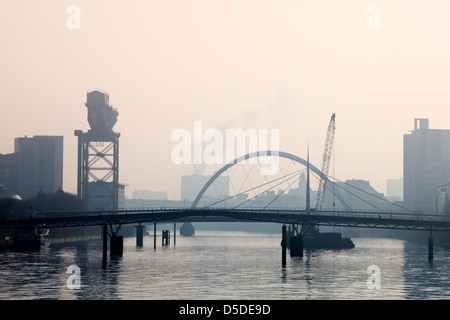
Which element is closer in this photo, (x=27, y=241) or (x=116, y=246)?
(x=116, y=246)

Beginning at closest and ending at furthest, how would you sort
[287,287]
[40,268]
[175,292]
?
1. [175,292]
2. [287,287]
3. [40,268]

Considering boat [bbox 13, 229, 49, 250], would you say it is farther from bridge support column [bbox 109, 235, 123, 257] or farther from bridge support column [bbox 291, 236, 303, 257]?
bridge support column [bbox 291, 236, 303, 257]

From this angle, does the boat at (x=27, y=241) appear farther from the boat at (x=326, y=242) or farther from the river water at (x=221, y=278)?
the boat at (x=326, y=242)

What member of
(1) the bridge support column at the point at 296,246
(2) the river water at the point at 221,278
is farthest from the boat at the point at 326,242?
(2) the river water at the point at 221,278

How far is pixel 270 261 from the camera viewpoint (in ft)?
438

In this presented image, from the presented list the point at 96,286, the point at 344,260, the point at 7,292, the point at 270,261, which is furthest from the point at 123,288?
the point at 344,260

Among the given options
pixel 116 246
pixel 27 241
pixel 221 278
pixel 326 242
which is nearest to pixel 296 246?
pixel 116 246

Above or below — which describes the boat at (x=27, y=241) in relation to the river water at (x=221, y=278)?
above

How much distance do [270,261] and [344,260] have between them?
13.8m

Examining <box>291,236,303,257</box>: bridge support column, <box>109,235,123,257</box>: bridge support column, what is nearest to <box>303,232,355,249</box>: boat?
<box>291,236,303,257</box>: bridge support column

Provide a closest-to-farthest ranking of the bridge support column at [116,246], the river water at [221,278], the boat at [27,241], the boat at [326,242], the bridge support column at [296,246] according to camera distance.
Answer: the river water at [221,278] < the bridge support column at [116,246] < the bridge support column at [296,246] < the boat at [27,241] < the boat at [326,242]

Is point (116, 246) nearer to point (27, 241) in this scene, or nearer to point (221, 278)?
point (27, 241)

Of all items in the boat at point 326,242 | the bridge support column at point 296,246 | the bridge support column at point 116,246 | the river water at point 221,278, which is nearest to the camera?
the river water at point 221,278
